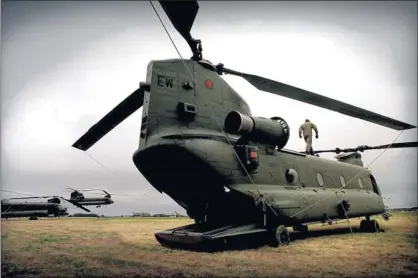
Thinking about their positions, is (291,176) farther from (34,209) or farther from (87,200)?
(34,209)

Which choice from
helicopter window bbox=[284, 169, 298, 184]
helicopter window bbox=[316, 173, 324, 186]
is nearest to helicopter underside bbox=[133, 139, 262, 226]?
helicopter window bbox=[284, 169, 298, 184]

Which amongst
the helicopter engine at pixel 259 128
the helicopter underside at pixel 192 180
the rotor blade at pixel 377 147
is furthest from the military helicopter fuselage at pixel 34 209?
the rotor blade at pixel 377 147

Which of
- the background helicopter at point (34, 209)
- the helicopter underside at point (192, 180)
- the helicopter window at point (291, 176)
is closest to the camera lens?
the helicopter underside at point (192, 180)

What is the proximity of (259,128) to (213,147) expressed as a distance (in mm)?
1536

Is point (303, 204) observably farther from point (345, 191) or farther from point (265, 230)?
point (345, 191)

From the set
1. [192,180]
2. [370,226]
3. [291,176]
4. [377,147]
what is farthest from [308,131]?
[192,180]

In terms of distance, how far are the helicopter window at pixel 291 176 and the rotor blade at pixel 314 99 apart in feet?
8.14

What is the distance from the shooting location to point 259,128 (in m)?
8.72

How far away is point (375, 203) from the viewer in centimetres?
1361

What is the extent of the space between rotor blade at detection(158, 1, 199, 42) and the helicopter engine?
294 centimetres

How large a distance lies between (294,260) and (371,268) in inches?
54.8

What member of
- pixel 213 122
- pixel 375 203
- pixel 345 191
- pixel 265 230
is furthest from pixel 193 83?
pixel 375 203

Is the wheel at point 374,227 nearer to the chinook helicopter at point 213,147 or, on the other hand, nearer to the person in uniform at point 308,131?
the person in uniform at point 308,131

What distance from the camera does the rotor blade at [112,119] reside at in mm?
7758
